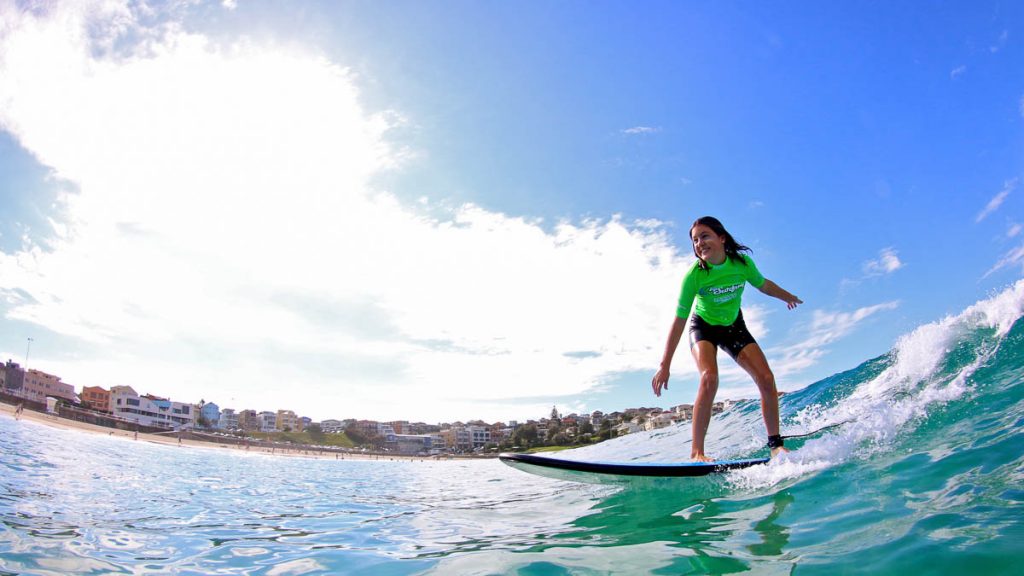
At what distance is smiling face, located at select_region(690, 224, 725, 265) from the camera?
223 inches

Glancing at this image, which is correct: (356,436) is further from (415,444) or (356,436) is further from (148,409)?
(148,409)

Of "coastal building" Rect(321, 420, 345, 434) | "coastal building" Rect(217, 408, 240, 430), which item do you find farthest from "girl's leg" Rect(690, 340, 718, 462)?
"coastal building" Rect(321, 420, 345, 434)

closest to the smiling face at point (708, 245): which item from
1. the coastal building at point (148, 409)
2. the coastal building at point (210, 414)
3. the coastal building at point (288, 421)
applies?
the coastal building at point (148, 409)

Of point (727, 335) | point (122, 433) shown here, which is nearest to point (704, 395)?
point (727, 335)

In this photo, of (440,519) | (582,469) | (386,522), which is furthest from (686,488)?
(386,522)

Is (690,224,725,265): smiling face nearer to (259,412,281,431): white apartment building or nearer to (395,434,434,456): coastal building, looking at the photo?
(395,434,434,456): coastal building

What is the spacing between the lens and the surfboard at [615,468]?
477 centimetres

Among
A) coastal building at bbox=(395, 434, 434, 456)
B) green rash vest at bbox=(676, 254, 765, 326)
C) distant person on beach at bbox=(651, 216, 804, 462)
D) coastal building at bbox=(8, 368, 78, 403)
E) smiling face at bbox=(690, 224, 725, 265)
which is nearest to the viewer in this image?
distant person on beach at bbox=(651, 216, 804, 462)

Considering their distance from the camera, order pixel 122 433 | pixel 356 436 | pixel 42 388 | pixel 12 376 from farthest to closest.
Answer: pixel 356 436
pixel 42 388
pixel 12 376
pixel 122 433

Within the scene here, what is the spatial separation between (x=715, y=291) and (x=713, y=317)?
1.01 feet

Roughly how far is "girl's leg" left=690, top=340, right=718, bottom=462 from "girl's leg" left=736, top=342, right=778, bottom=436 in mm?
325

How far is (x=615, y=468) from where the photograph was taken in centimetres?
511

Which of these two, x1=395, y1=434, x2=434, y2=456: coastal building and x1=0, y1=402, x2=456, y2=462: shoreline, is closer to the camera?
x1=0, y1=402, x2=456, y2=462: shoreline

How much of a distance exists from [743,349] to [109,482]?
1020 centimetres
